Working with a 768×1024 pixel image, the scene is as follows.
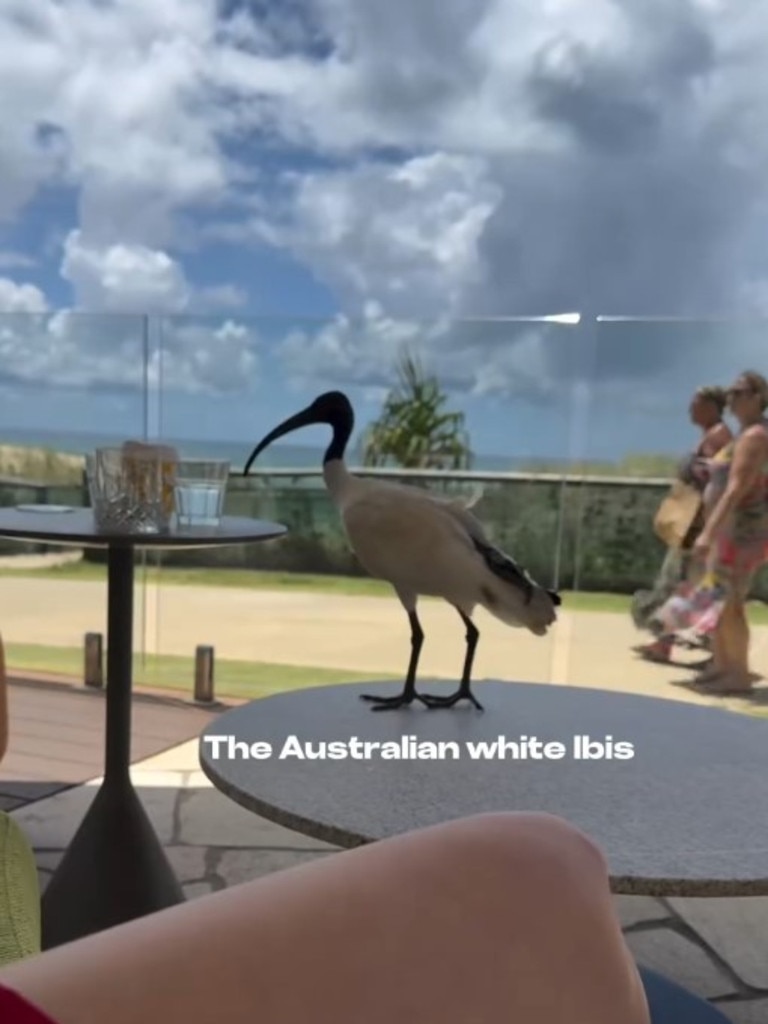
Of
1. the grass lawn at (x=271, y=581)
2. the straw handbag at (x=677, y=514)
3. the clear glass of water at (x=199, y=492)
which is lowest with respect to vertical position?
the grass lawn at (x=271, y=581)

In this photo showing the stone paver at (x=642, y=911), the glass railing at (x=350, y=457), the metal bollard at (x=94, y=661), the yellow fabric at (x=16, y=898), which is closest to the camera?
the yellow fabric at (x=16, y=898)

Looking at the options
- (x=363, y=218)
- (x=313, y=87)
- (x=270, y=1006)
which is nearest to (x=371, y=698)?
(x=270, y=1006)

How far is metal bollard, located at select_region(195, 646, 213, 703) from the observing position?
3992 mm

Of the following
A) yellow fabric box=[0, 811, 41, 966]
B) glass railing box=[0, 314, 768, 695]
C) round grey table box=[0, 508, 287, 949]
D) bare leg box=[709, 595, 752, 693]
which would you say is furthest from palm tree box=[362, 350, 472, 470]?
yellow fabric box=[0, 811, 41, 966]

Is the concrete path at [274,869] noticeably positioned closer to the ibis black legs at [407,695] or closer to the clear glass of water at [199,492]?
the ibis black legs at [407,695]

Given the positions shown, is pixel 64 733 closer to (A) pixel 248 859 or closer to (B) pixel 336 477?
(A) pixel 248 859

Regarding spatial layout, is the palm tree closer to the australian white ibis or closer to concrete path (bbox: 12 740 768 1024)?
concrete path (bbox: 12 740 768 1024)

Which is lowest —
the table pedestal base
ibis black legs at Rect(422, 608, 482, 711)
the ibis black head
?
the table pedestal base

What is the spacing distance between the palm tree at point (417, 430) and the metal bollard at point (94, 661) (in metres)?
1.30

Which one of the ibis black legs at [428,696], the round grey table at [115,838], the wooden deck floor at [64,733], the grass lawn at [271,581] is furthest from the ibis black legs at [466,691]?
the grass lawn at [271,581]

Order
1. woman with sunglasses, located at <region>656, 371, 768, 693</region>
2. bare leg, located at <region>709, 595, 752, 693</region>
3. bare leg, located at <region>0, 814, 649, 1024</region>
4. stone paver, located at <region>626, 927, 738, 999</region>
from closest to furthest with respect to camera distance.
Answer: bare leg, located at <region>0, 814, 649, 1024</region> → stone paver, located at <region>626, 927, 738, 999</region> → woman with sunglasses, located at <region>656, 371, 768, 693</region> → bare leg, located at <region>709, 595, 752, 693</region>

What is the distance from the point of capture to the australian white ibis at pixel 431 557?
1495mm

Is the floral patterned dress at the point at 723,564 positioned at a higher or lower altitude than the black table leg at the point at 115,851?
higher

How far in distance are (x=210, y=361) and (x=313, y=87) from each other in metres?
3.54
